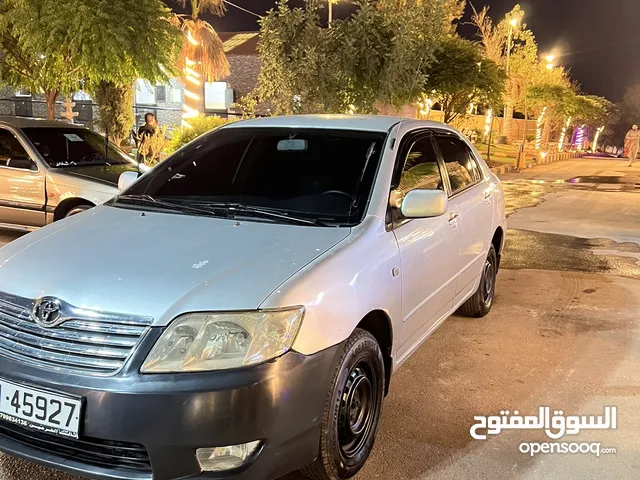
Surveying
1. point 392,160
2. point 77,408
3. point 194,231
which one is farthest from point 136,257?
point 392,160

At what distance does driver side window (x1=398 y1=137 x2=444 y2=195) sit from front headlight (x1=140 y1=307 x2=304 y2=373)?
154cm

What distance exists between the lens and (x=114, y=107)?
15469mm

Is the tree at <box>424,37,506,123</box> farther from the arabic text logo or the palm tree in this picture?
the arabic text logo

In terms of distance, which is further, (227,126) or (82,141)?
(82,141)

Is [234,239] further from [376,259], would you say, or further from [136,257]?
[376,259]

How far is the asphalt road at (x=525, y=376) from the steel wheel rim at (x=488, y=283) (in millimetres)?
177

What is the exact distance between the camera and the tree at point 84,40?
8.91 metres

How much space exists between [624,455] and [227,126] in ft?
10.2

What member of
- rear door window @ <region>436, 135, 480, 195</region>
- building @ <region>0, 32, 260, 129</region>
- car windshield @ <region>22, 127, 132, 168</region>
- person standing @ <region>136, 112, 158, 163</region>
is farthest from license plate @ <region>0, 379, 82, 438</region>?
building @ <region>0, 32, 260, 129</region>

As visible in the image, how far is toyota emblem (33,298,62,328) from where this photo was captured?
2.48 m

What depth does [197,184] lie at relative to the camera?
3.84m

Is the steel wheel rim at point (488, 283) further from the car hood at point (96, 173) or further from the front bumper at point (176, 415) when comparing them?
the car hood at point (96, 173)

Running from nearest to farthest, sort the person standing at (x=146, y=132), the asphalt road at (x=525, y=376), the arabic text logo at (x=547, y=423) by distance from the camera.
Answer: the asphalt road at (x=525, y=376) < the arabic text logo at (x=547, y=423) < the person standing at (x=146, y=132)

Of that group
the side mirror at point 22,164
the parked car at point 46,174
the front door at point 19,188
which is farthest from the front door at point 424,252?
the side mirror at point 22,164
